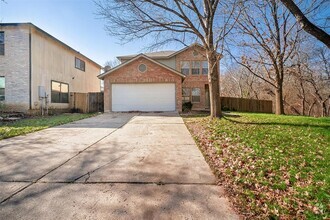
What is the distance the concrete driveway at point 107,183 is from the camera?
2473 millimetres

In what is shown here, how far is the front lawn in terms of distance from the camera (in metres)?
2.55

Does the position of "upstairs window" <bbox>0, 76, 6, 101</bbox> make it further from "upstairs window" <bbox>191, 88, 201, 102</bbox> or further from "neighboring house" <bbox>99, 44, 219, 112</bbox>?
"upstairs window" <bbox>191, 88, 201, 102</bbox>

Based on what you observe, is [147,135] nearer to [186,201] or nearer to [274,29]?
[186,201]

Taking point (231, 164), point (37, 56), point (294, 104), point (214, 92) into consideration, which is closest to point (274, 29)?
point (214, 92)

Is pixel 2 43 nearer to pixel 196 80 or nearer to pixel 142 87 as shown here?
pixel 142 87

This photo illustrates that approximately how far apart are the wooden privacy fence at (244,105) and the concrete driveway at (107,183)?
1551 centimetres

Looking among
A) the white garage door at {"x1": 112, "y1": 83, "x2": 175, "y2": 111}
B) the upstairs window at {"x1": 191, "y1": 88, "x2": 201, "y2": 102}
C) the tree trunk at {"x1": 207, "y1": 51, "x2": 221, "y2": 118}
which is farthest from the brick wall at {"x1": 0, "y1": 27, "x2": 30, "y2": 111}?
the upstairs window at {"x1": 191, "y1": 88, "x2": 201, "y2": 102}

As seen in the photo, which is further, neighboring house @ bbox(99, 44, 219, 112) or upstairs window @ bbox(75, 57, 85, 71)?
upstairs window @ bbox(75, 57, 85, 71)

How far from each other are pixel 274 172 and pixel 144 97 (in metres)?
12.8

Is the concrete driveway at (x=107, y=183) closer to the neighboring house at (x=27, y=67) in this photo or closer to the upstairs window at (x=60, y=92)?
the neighboring house at (x=27, y=67)

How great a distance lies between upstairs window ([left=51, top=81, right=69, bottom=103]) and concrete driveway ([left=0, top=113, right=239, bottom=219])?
11.9 meters

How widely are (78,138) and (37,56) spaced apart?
10.6 m

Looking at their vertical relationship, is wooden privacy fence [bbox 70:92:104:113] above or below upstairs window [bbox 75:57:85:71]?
below

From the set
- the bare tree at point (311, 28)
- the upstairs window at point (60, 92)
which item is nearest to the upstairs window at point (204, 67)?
the upstairs window at point (60, 92)
